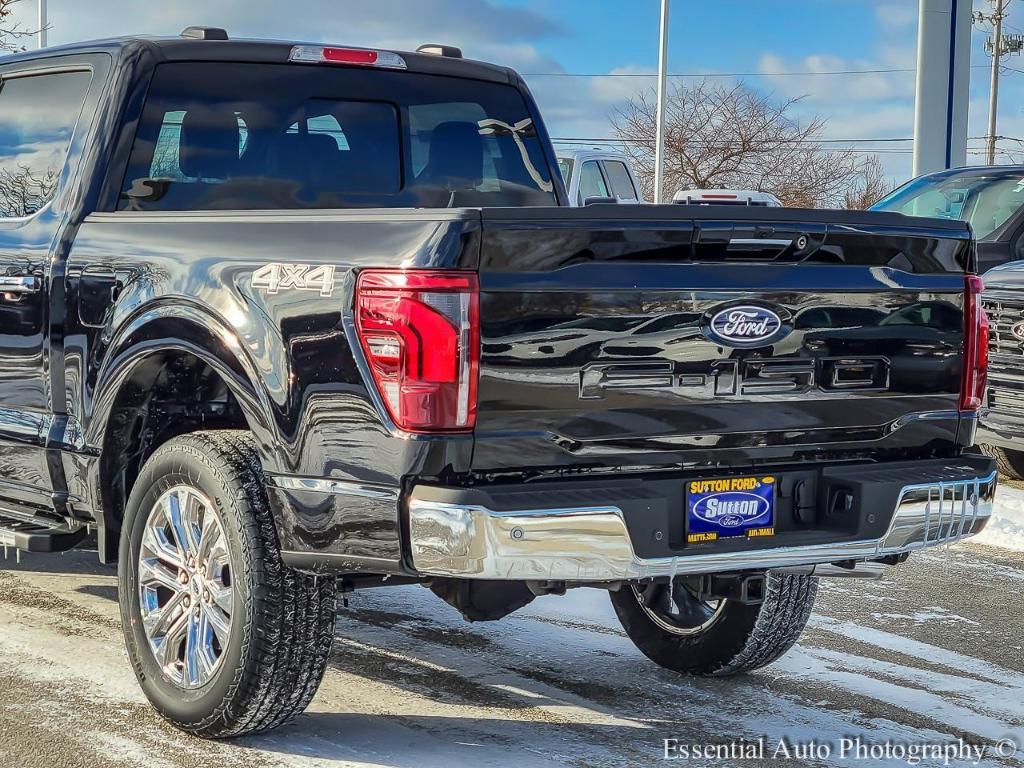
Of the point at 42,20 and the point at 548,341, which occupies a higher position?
the point at 42,20

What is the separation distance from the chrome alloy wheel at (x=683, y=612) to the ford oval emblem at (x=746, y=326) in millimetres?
1326

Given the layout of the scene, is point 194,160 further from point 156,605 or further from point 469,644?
point 469,644

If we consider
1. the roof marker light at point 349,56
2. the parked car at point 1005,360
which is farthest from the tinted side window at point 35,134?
the parked car at point 1005,360

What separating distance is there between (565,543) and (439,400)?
0.47 metres

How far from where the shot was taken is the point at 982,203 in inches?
428

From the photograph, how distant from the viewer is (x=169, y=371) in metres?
4.59

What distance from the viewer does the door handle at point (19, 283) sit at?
16.2 ft

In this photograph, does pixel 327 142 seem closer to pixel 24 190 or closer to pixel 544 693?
pixel 24 190

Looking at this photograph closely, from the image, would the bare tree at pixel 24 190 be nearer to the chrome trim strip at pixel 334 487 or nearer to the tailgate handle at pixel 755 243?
the chrome trim strip at pixel 334 487

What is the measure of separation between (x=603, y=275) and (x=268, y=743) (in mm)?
1652

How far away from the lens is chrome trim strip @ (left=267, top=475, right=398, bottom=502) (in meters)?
3.70

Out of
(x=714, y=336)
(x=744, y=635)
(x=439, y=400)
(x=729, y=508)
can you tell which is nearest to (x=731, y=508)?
(x=729, y=508)

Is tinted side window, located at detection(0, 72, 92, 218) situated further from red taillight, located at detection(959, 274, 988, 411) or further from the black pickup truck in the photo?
red taillight, located at detection(959, 274, 988, 411)

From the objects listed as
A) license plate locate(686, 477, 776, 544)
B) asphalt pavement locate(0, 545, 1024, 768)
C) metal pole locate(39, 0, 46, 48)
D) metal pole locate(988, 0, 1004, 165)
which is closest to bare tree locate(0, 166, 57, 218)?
asphalt pavement locate(0, 545, 1024, 768)
